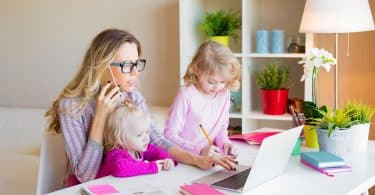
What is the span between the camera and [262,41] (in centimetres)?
339

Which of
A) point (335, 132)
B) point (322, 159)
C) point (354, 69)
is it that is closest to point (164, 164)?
point (322, 159)

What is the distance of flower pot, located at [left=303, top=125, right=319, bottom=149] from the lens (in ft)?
7.45

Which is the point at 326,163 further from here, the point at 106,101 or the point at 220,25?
the point at 220,25

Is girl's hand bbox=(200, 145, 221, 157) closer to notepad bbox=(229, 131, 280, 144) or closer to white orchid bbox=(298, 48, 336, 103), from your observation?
notepad bbox=(229, 131, 280, 144)

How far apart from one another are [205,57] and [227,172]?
66cm

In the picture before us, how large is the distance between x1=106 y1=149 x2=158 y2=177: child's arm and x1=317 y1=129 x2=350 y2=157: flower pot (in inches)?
24.7

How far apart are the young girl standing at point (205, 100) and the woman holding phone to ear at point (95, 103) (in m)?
0.31

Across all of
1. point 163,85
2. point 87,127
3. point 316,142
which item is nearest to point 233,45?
point 163,85

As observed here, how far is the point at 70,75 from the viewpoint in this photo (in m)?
4.16

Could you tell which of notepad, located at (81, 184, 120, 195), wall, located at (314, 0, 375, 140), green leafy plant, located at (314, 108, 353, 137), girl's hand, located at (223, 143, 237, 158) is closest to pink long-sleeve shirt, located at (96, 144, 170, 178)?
notepad, located at (81, 184, 120, 195)

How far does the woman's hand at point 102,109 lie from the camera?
1963mm

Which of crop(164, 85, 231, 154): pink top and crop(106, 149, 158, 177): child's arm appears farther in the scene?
crop(164, 85, 231, 154): pink top

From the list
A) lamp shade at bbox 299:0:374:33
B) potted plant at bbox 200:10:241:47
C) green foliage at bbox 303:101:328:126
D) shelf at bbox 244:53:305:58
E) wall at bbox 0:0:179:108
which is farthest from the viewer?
wall at bbox 0:0:179:108

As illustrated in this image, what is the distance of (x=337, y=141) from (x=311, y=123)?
0.64 ft
